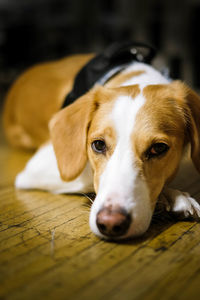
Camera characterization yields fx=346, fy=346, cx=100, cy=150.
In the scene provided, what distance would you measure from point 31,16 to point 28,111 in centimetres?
672

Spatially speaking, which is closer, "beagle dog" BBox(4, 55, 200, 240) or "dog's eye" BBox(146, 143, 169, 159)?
"beagle dog" BBox(4, 55, 200, 240)

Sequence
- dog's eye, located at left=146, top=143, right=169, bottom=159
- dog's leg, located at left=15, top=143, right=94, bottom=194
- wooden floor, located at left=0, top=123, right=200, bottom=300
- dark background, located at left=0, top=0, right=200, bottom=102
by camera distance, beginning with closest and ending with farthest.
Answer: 1. wooden floor, located at left=0, top=123, right=200, bottom=300
2. dog's eye, located at left=146, top=143, right=169, bottom=159
3. dog's leg, located at left=15, top=143, right=94, bottom=194
4. dark background, located at left=0, top=0, right=200, bottom=102

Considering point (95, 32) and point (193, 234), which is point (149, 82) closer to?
point (193, 234)

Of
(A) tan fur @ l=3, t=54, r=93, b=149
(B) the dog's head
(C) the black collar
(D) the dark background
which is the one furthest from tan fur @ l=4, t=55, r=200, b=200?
(D) the dark background

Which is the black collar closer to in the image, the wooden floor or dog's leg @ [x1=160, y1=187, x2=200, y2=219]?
the wooden floor

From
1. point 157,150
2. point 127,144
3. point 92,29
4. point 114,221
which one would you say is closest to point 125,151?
point 127,144

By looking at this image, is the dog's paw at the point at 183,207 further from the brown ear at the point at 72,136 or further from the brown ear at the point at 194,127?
the brown ear at the point at 72,136

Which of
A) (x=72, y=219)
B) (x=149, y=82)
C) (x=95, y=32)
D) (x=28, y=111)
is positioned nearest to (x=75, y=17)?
(x=95, y=32)

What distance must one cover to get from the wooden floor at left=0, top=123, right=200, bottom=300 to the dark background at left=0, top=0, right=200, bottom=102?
566cm

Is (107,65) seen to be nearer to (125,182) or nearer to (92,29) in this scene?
(125,182)

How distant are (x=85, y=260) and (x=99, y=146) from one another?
0.54 m

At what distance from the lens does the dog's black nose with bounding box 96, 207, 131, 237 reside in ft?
4.15

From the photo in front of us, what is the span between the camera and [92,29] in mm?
8617

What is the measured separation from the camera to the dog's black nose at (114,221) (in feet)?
4.15
